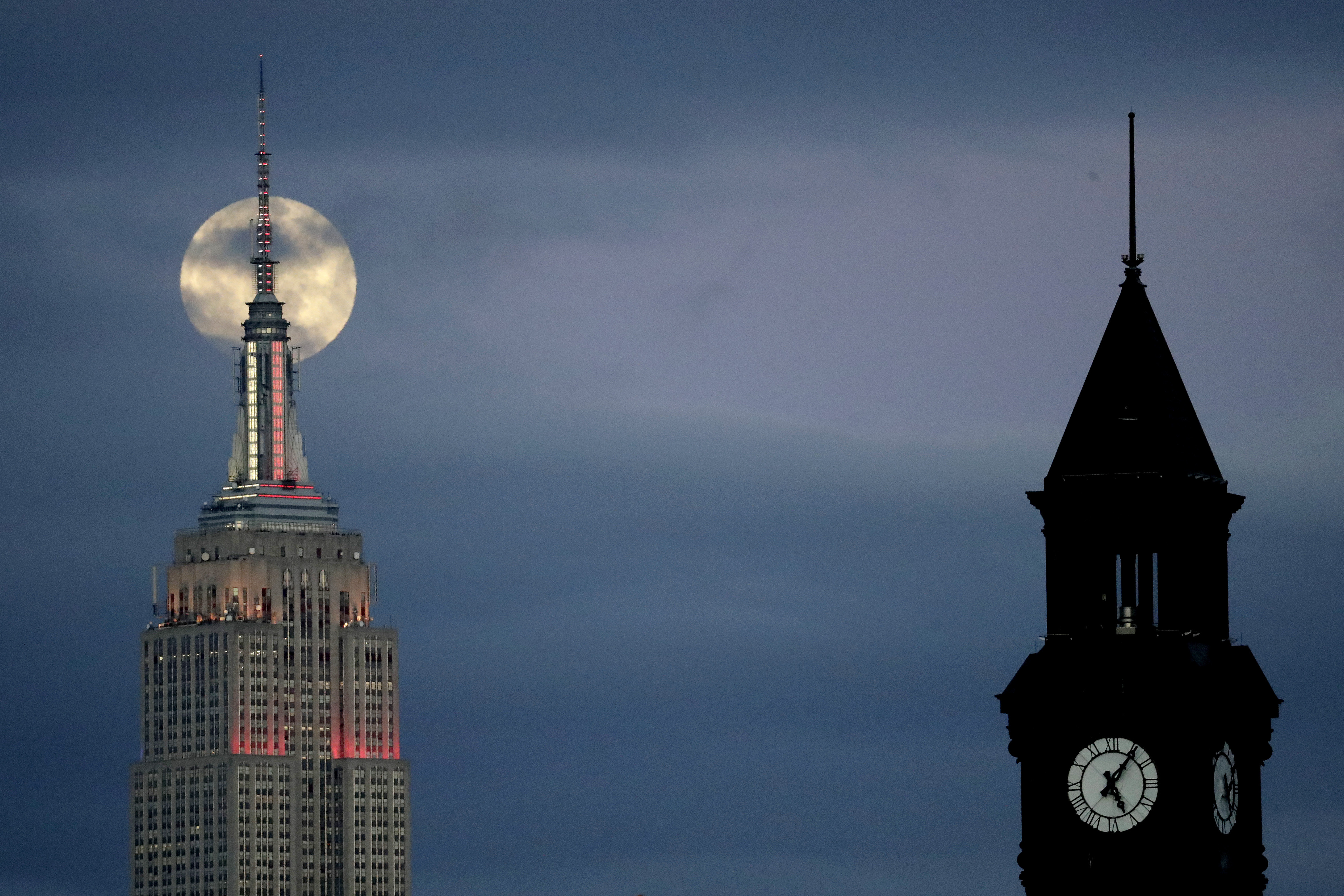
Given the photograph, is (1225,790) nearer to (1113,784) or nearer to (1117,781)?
(1117,781)

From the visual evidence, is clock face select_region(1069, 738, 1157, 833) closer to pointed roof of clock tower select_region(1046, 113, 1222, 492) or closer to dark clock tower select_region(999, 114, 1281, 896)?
dark clock tower select_region(999, 114, 1281, 896)

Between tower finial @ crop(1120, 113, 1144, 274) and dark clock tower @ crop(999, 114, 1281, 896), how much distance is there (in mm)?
1464

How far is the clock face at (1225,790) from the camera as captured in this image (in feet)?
402

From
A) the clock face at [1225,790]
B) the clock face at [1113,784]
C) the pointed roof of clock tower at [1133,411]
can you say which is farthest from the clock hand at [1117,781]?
the pointed roof of clock tower at [1133,411]

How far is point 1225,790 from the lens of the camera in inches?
4850

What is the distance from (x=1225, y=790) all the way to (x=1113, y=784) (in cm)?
326

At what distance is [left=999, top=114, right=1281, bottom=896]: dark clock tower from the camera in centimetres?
12244

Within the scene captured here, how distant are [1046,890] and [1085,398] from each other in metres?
14.7

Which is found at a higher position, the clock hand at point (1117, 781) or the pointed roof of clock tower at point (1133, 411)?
the pointed roof of clock tower at point (1133, 411)

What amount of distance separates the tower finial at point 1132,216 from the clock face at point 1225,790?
14807mm

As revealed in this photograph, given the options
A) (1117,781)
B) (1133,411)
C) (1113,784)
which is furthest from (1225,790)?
(1133,411)

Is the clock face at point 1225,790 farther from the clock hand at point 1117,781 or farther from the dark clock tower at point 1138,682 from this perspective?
the clock hand at point 1117,781

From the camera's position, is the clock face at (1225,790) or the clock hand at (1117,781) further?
the clock hand at (1117,781)

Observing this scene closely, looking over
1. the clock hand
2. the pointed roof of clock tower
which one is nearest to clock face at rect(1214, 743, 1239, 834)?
the clock hand
